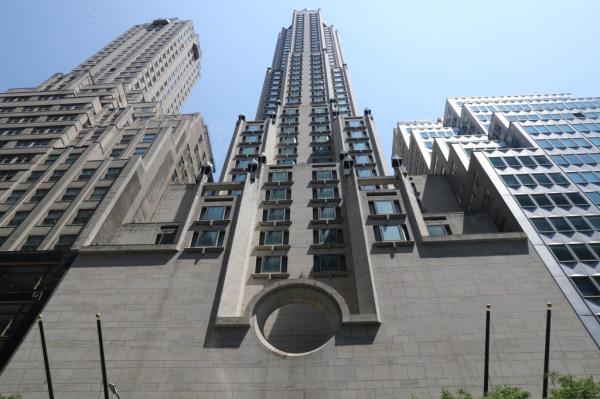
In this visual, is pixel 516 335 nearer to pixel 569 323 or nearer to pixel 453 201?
pixel 569 323

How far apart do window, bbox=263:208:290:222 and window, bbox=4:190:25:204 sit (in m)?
31.6

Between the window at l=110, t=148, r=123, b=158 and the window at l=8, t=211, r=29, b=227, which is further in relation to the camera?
the window at l=110, t=148, r=123, b=158

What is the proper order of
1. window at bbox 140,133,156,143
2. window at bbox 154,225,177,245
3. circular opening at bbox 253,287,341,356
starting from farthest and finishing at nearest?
window at bbox 140,133,156,143, window at bbox 154,225,177,245, circular opening at bbox 253,287,341,356

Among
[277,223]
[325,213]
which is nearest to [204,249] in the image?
[277,223]

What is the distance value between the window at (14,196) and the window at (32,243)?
9408 mm

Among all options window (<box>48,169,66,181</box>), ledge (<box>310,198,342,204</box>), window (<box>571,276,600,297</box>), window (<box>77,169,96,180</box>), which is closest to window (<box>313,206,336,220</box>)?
ledge (<box>310,198,342,204</box>)

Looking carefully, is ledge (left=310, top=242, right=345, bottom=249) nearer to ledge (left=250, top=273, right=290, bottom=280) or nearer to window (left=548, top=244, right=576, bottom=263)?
ledge (left=250, top=273, right=290, bottom=280)

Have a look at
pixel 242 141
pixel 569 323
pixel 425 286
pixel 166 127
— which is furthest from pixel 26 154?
pixel 569 323

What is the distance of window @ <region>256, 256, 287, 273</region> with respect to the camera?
119 ft

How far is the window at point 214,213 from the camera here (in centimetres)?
4081

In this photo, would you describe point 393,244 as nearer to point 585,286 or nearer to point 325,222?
point 325,222

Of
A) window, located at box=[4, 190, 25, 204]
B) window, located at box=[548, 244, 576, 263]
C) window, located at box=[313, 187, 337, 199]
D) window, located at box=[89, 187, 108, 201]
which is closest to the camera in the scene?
window, located at box=[548, 244, 576, 263]

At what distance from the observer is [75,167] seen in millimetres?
50469

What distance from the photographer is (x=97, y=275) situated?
110 ft
